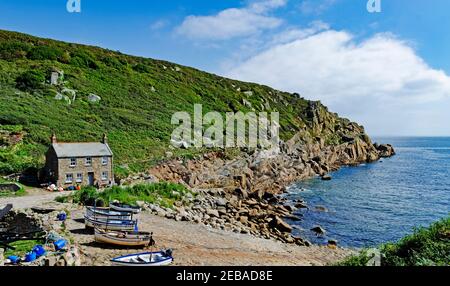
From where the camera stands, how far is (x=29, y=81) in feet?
171

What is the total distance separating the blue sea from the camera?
2636 cm

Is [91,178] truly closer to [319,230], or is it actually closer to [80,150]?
[80,150]

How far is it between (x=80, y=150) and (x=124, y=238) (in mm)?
18400

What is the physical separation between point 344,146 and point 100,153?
57.6 meters

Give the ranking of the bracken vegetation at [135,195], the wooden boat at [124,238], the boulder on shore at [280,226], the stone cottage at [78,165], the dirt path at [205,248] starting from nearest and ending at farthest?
the dirt path at [205,248] → the wooden boat at [124,238] → the bracken vegetation at [135,195] → the boulder on shore at [280,226] → the stone cottage at [78,165]

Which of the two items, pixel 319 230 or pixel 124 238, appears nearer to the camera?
pixel 124 238

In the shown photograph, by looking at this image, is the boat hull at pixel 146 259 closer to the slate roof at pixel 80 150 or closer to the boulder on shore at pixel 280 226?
the boulder on shore at pixel 280 226

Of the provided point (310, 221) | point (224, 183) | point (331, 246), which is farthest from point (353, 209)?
point (224, 183)

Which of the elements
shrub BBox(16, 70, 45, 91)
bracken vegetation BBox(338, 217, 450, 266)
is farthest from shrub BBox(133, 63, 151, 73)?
bracken vegetation BBox(338, 217, 450, 266)

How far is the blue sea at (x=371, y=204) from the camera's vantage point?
26359 mm

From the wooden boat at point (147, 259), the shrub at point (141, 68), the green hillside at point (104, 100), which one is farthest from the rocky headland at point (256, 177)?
the shrub at point (141, 68)

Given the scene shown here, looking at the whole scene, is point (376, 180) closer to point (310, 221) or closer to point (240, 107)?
point (310, 221)

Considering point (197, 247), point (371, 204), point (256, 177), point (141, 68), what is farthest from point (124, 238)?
point (141, 68)

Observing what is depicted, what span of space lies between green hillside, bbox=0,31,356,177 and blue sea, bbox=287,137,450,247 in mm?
18248
